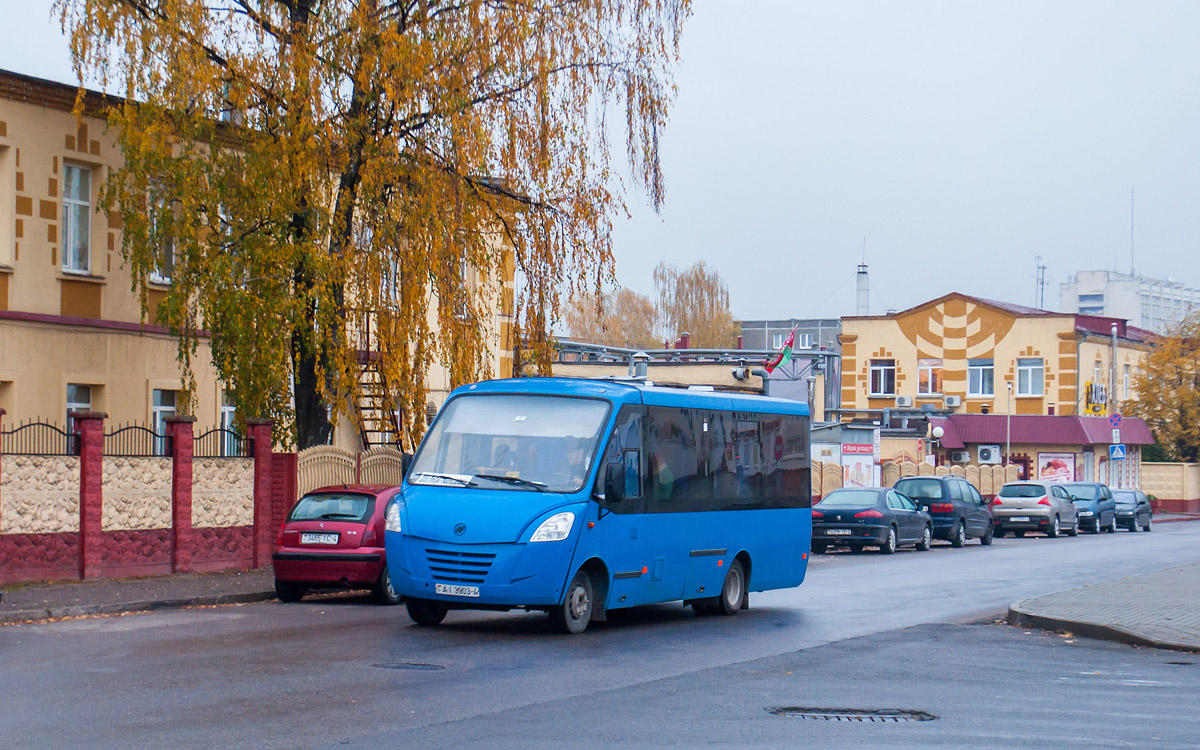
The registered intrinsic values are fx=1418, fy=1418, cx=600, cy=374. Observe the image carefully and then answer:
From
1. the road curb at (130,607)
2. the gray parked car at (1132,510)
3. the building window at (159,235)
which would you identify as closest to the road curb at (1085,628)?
the road curb at (130,607)

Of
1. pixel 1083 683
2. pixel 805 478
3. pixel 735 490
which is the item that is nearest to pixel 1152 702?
pixel 1083 683

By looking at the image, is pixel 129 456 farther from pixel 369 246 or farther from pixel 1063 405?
pixel 1063 405

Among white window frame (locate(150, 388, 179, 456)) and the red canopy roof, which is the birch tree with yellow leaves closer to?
white window frame (locate(150, 388, 179, 456))

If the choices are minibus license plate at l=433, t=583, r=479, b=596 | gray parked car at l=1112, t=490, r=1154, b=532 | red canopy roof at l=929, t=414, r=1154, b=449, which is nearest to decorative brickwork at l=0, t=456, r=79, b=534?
minibus license plate at l=433, t=583, r=479, b=596

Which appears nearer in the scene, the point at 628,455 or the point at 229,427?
the point at 628,455

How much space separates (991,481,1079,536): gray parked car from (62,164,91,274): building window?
91.0 feet

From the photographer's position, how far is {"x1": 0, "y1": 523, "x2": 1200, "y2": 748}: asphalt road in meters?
8.64

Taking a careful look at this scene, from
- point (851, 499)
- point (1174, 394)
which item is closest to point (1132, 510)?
point (851, 499)

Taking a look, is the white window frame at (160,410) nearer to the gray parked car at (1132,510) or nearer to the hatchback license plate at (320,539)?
the hatchback license plate at (320,539)

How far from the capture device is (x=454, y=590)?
13.7 metres

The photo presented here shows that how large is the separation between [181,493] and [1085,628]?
1250cm

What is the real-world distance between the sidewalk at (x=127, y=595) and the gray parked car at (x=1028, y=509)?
2703cm

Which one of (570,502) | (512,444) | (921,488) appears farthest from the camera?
(921,488)

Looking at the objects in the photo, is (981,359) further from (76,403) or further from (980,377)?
(76,403)
